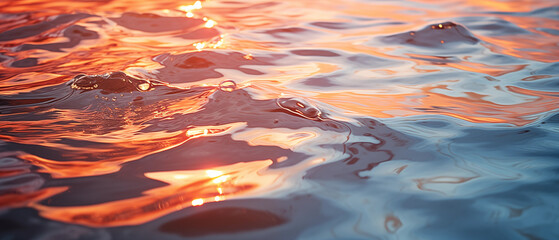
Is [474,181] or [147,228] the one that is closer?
[147,228]

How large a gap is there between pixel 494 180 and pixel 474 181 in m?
0.05

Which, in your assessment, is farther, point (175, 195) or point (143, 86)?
point (143, 86)

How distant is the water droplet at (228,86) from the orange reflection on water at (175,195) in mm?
554

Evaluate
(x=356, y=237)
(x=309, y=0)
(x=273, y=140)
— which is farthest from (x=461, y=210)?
(x=309, y=0)

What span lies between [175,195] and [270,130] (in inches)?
16.9

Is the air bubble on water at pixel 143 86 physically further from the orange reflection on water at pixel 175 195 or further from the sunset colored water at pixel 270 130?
the orange reflection on water at pixel 175 195

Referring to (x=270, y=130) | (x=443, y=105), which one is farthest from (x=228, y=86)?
(x=443, y=105)

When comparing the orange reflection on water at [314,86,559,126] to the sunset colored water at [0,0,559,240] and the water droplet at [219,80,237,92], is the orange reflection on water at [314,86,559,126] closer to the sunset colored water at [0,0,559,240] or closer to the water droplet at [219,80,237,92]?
the sunset colored water at [0,0,559,240]

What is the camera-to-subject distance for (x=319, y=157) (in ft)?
4.05

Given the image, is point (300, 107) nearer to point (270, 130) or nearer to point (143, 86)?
point (270, 130)

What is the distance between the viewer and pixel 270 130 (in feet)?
4.58

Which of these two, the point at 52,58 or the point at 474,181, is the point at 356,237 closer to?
the point at 474,181

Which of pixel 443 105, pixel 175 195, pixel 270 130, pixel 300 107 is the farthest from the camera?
pixel 443 105

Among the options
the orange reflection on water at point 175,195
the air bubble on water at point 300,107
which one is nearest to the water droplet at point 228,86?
the air bubble on water at point 300,107
